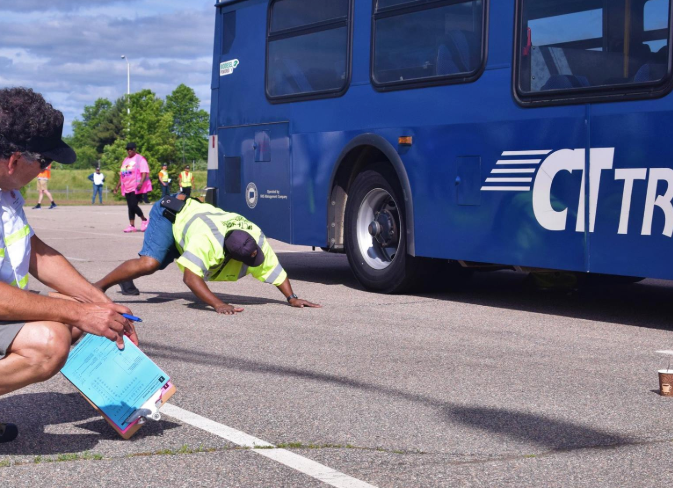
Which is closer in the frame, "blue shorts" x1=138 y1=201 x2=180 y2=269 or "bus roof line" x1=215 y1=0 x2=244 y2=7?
"blue shorts" x1=138 y1=201 x2=180 y2=269

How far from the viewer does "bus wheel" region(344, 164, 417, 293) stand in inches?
388

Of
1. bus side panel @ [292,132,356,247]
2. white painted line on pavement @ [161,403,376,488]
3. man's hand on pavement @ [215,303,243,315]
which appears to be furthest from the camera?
bus side panel @ [292,132,356,247]

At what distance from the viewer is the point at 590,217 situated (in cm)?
778

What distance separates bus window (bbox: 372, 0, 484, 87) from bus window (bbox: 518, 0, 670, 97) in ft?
1.89

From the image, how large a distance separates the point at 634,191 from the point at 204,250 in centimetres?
312

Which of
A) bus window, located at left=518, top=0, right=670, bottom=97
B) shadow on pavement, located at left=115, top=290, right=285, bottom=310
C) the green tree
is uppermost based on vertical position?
the green tree

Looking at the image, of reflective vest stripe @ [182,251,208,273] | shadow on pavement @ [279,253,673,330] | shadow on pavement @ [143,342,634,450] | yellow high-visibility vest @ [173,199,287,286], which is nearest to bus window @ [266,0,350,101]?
shadow on pavement @ [279,253,673,330]

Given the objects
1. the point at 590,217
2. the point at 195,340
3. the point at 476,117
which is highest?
the point at 476,117

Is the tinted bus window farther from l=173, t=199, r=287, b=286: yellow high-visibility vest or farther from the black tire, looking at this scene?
l=173, t=199, r=287, b=286: yellow high-visibility vest

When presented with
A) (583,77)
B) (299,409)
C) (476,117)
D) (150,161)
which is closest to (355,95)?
(476,117)

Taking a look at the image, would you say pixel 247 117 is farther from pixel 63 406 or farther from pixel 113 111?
pixel 113 111

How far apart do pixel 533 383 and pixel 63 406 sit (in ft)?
7.77

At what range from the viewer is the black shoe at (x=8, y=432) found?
4.28m

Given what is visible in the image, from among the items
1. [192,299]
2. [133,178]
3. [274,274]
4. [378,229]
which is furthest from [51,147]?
[133,178]
